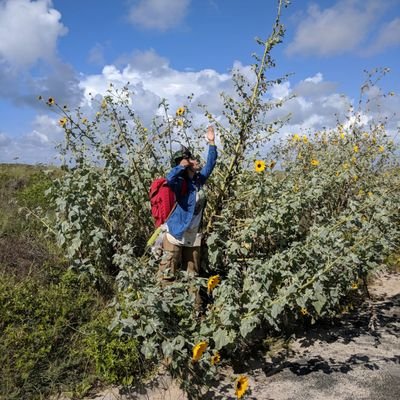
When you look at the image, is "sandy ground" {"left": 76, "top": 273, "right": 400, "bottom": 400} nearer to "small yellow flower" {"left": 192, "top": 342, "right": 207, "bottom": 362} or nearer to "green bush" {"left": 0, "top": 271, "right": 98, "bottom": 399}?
"green bush" {"left": 0, "top": 271, "right": 98, "bottom": 399}

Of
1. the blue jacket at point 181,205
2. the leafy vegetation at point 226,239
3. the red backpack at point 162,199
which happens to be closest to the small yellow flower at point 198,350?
the leafy vegetation at point 226,239

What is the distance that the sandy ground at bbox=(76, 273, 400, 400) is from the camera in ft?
9.45

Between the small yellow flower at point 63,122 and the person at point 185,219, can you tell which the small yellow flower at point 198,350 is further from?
the small yellow flower at point 63,122

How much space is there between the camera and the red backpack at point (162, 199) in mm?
3791

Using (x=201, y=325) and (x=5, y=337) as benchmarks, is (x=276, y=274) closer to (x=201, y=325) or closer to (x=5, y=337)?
(x=201, y=325)

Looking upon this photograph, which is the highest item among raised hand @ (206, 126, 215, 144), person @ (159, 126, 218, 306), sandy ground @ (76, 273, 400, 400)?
raised hand @ (206, 126, 215, 144)

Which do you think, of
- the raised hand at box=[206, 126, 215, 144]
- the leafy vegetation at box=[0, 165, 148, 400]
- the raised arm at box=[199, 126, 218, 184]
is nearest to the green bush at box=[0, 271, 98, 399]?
the leafy vegetation at box=[0, 165, 148, 400]

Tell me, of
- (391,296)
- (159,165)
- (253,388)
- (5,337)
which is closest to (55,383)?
(5,337)

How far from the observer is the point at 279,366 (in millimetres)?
3223

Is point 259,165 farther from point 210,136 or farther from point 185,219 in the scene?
point 185,219

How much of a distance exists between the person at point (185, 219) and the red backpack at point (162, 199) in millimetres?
43

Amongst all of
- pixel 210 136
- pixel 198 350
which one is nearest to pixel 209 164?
pixel 210 136

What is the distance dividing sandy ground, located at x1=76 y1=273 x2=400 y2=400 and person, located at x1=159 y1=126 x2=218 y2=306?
976mm

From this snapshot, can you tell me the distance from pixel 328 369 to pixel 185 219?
1569 mm
